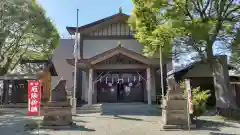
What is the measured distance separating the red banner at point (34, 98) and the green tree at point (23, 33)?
10154 millimetres

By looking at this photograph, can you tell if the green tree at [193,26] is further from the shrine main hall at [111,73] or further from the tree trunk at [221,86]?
the shrine main hall at [111,73]

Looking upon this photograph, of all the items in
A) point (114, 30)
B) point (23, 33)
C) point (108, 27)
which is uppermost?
point (108, 27)

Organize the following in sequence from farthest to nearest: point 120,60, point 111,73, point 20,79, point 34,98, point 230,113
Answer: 1. point 20,79
2. point 111,73
3. point 120,60
4. point 230,113
5. point 34,98

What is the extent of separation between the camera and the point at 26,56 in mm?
23656

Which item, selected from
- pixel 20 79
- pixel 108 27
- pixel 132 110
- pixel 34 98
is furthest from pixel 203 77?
pixel 20 79

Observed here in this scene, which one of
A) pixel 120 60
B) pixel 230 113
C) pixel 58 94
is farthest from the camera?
pixel 120 60

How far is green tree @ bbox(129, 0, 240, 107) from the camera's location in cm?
1340

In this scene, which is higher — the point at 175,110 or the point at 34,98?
the point at 34,98

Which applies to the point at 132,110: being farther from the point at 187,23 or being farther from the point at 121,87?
the point at 187,23

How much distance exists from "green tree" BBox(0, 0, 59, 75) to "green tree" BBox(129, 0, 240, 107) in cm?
1007

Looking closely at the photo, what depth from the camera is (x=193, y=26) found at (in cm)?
1270

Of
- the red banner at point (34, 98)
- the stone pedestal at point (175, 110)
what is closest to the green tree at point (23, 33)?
the red banner at point (34, 98)

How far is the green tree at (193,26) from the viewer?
13.4 m

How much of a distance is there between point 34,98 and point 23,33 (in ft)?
41.5
